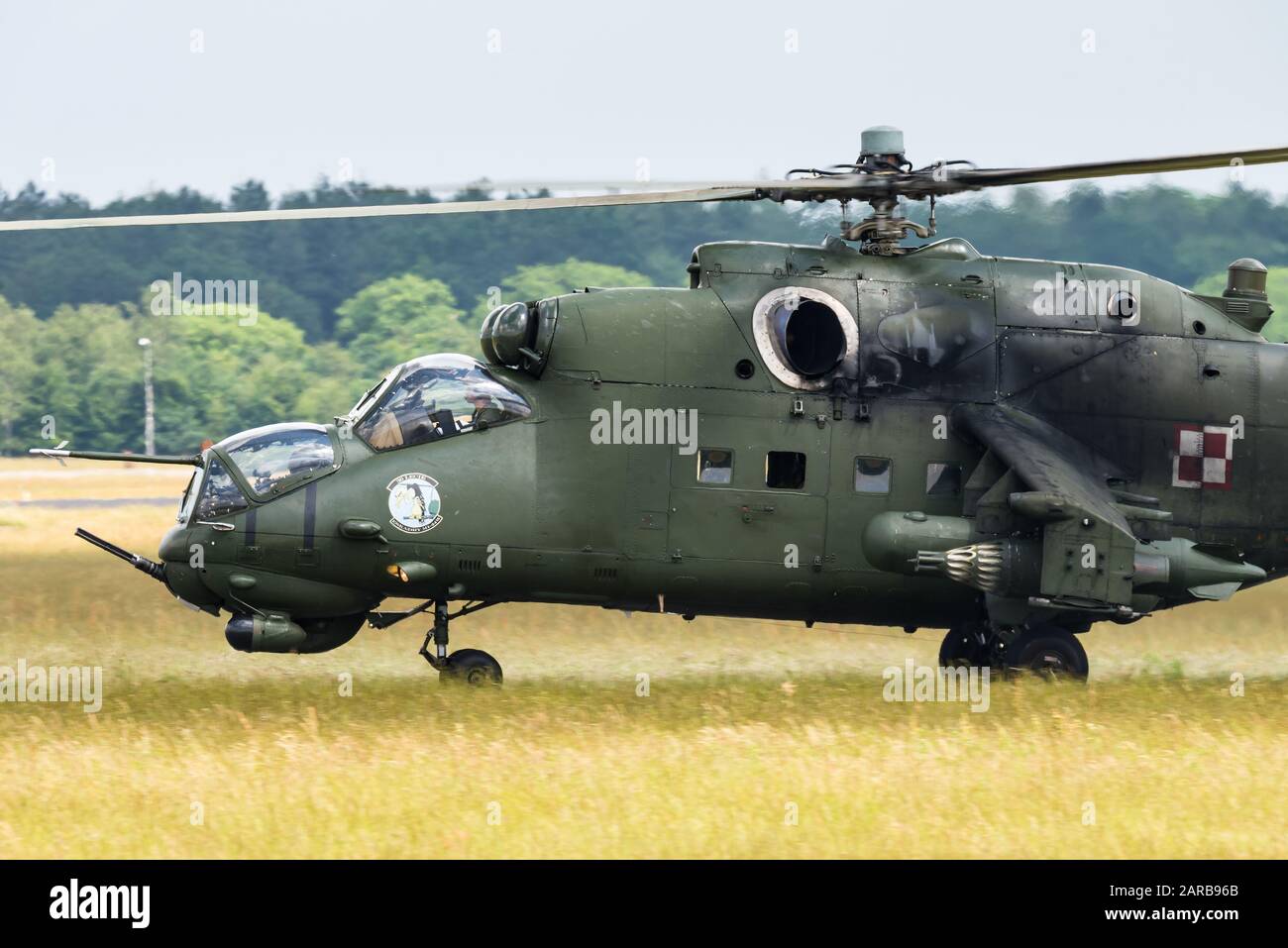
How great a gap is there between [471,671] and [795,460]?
306 cm

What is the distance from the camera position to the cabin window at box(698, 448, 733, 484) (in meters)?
13.8

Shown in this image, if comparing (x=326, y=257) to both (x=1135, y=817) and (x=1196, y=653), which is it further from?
(x=1135, y=817)

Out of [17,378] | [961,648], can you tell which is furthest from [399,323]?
[961,648]

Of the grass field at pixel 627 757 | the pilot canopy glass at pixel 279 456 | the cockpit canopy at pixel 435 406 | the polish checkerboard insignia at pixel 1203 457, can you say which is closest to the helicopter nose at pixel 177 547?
the pilot canopy glass at pixel 279 456

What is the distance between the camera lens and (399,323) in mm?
64688

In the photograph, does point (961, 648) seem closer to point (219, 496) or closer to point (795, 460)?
point (795, 460)

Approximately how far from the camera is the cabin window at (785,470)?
13.8m

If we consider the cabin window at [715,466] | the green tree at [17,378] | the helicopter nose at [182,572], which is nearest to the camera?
the helicopter nose at [182,572]

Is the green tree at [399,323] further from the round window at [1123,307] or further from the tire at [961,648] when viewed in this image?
the round window at [1123,307]

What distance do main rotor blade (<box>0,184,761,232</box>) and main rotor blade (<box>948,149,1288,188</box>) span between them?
1711 mm

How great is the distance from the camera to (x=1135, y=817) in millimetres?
10102

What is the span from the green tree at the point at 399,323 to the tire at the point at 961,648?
45.9 meters

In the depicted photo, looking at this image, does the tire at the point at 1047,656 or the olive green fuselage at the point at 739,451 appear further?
the tire at the point at 1047,656
